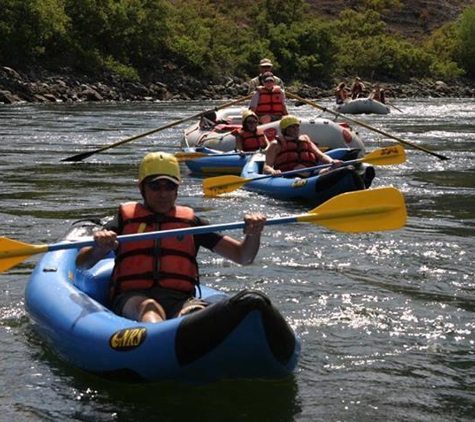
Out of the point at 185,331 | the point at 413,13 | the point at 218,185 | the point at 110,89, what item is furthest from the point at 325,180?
the point at 413,13

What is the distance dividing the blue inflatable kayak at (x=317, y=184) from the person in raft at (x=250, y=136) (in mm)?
→ 1370

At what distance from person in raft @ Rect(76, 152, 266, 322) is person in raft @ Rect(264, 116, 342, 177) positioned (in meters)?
4.61

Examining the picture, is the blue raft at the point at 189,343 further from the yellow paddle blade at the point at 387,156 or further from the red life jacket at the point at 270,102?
the red life jacket at the point at 270,102

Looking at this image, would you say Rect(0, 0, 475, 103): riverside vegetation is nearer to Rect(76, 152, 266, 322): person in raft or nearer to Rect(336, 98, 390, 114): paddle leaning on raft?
Rect(336, 98, 390, 114): paddle leaning on raft

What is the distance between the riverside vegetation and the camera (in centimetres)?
3216

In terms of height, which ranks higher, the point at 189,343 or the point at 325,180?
the point at 189,343

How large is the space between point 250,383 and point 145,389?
1.43 ft

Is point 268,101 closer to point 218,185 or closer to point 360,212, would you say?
point 218,185

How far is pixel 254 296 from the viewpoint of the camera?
369 cm

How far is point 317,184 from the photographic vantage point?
8.50 m

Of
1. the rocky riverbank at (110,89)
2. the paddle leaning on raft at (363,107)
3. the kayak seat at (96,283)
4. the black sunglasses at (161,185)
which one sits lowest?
the rocky riverbank at (110,89)

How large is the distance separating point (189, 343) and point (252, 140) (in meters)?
7.17

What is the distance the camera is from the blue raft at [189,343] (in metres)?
3.72

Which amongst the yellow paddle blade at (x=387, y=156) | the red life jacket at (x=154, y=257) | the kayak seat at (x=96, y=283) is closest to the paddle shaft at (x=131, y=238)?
the red life jacket at (x=154, y=257)
